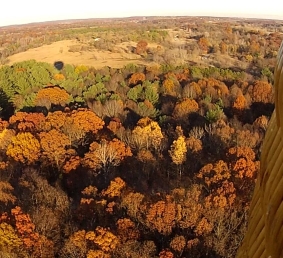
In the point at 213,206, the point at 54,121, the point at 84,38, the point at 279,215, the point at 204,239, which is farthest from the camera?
the point at 84,38

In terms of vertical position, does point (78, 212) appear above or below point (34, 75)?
below

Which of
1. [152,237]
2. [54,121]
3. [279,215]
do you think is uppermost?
[279,215]

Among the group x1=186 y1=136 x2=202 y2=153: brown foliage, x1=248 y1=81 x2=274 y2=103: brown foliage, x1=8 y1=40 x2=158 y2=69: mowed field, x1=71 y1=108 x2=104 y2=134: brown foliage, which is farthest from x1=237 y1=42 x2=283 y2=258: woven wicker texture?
x1=8 y1=40 x2=158 y2=69: mowed field

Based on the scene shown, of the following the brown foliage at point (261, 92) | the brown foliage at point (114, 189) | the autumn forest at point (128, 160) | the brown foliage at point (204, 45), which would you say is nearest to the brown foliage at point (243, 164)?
the autumn forest at point (128, 160)

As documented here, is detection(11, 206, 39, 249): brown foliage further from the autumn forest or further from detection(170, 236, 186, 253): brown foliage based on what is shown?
detection(170, 236, 186, 253): brown foliage

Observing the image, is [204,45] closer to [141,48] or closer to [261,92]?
[141,48]

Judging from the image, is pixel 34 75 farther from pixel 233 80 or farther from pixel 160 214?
pixel 160 214

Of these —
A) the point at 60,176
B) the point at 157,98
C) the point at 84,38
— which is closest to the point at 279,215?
the point at 60,176
